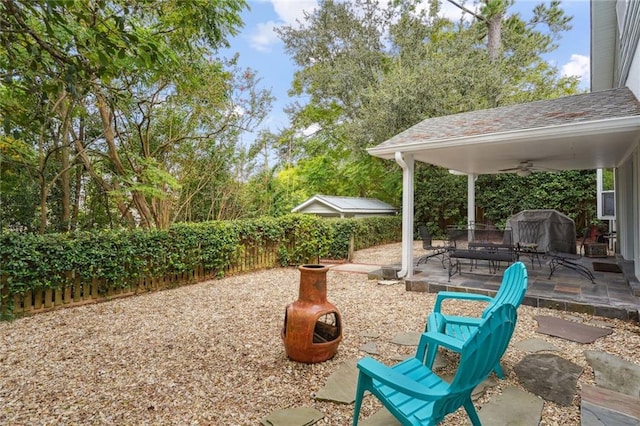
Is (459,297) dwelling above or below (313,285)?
below

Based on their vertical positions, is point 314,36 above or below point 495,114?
above

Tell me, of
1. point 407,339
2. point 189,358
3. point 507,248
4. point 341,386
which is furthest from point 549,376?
point 507,248

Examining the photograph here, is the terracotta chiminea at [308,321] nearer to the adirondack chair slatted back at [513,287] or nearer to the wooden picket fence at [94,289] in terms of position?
the adirondack chair slatted back at [513,287]

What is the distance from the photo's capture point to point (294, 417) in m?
2.31

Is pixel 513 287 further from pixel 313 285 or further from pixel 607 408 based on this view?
pixel 313 285

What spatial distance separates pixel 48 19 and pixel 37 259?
13.4 feet

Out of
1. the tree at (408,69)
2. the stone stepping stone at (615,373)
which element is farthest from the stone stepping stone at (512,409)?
the tree at (408,69)

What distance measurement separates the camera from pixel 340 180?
65.8 feet

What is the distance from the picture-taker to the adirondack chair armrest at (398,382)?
1.63 meters

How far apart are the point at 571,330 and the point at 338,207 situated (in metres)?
10.3

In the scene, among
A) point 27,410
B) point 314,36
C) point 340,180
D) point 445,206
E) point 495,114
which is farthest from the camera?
point 340,180

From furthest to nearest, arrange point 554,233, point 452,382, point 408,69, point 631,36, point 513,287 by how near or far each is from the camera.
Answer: point 408,69 → point 554,233 → point 631,36 → point 513,287 → point 452,382

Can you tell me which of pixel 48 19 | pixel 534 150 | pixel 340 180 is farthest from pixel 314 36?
pixel 48 19

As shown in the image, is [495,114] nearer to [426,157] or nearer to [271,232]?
[426,157]
